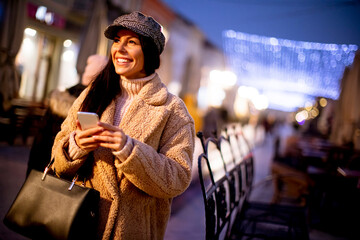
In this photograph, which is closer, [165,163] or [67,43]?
[165,163]

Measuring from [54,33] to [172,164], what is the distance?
12.0 m

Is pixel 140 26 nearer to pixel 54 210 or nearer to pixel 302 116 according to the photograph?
pixel 54 210

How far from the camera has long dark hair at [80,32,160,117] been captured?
1.96m

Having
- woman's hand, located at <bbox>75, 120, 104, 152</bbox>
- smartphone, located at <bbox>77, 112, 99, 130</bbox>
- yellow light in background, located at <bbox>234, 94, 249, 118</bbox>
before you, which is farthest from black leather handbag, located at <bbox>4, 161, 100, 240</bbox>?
yellow light in background, located at <bbox>234, 94, 249, 118</bbox>

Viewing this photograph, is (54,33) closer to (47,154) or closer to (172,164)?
(47,154)

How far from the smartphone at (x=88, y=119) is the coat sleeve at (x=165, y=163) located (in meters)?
0.21

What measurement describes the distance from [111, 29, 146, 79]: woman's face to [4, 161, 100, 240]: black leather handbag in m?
0.66

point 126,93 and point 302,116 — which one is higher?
point 126,93

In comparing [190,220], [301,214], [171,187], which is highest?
[171,187]

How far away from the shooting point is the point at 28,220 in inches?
68.2

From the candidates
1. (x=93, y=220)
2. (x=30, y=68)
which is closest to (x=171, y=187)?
(x=93, y=220)

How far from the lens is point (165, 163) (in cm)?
174

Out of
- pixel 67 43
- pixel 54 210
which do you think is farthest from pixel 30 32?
pixel 54 210

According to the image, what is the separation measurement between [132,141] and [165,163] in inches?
8.5
